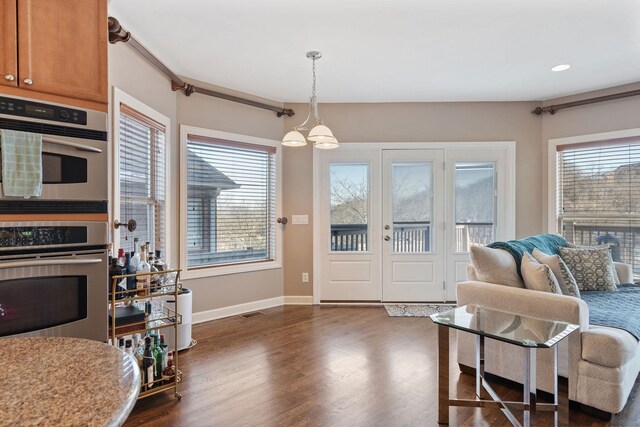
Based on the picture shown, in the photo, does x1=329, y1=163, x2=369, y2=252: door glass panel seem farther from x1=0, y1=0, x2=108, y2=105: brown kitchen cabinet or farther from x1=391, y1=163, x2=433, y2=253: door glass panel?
x1=0, y1=0, x2=108, y2=105: brown kitchen cabinet

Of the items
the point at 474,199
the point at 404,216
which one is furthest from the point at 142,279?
the point at 474,199

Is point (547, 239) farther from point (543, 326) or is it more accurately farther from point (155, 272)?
point (155, 272)

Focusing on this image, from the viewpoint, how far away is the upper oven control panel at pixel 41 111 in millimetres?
1350

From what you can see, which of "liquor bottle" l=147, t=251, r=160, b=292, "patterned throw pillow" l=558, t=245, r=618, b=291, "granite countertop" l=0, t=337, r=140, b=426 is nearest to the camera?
"granite countertop" l=0, t=337, r=140, b=426

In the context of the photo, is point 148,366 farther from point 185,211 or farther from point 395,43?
point 395,43

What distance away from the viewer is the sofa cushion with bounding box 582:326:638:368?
6.34 ft

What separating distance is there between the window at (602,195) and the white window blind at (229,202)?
3616 mm

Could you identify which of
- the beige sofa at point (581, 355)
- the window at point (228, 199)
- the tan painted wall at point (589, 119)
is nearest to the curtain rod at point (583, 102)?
the tan painted wall at point (589, 119)

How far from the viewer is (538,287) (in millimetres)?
2309

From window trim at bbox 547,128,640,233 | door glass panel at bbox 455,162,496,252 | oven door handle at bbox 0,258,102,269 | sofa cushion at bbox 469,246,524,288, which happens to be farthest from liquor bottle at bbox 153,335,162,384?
window trim at bbox 547,128,640,233

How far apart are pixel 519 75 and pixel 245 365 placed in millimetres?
3855

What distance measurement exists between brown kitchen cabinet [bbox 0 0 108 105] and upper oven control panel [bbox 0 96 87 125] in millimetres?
37

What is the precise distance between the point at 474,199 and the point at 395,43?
7.86 feet

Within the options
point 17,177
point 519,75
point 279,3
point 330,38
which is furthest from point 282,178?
point 17,177
